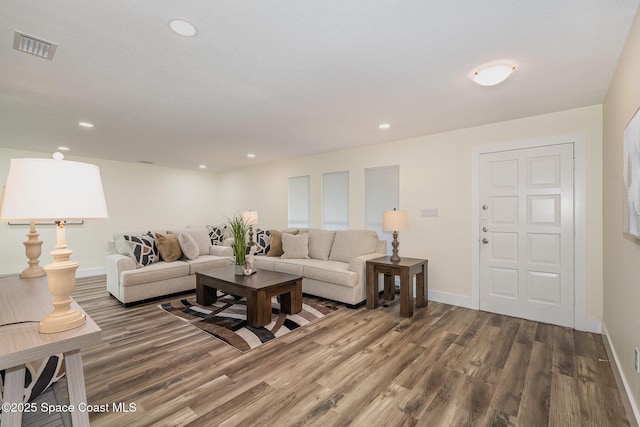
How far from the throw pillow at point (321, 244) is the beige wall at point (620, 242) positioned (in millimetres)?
3207

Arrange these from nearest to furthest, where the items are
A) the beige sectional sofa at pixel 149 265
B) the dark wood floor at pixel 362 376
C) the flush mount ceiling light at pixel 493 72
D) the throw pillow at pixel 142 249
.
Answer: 1. the dark wood floor at pixel 362 376
2. the flush mount ceiling light at pixel 493 72
3. the beige sectional sofa at pixel 149 265
4. the throw pillow at pixel 142 249

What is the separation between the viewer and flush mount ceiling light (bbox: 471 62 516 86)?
2184 mm

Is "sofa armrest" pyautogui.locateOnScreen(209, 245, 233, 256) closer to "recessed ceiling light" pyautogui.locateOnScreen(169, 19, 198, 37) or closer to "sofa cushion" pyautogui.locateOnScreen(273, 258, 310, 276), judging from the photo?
"sofa cushion" pyautogui.locateOnScreen(273, 258, 310, 276)

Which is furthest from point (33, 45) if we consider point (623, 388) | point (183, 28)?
point (623, 388)

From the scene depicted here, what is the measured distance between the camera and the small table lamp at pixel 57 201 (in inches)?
44.3

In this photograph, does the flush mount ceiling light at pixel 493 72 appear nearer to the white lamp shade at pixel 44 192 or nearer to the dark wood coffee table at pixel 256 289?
the white lamp shade at pixel 44 192

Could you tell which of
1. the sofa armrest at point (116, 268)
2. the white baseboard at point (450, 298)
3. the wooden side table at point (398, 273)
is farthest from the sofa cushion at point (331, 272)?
the sofa armrest at point (116, 268)

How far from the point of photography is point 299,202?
5.92 metres

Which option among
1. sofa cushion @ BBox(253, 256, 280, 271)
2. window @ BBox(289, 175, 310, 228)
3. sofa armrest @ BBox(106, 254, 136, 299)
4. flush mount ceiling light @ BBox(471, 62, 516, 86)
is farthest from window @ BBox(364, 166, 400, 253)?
sofa armrest @ BBox(106, 254, 136, 299)

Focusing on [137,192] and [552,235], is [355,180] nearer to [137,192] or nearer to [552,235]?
[552,235]

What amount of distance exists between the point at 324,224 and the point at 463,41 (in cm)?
394

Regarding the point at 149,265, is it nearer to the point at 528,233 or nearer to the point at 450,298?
the point at 450,298

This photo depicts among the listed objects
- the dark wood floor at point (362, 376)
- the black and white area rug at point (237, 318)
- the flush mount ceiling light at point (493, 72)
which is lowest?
the dark wood floor at point (362, 376)

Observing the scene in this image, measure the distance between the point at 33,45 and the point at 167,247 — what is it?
3016 millimetres
